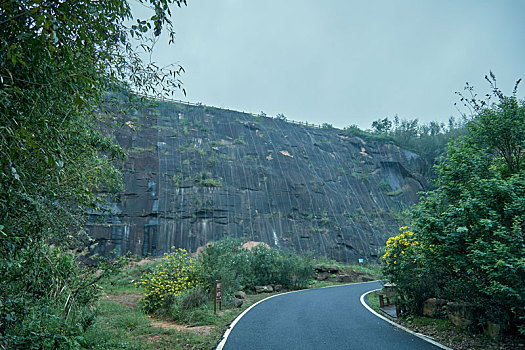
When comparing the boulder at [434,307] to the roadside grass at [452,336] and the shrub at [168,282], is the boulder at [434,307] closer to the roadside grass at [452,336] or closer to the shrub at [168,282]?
the roadside grass at [452,336]

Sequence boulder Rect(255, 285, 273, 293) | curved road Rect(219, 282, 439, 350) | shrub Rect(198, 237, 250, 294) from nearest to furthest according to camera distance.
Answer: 1. curved road Rect(219, 282, 439, 350)
2. shrub Rect(198, 237, 250, 294)
3. boulder Rect(255, 285, 273, 293)

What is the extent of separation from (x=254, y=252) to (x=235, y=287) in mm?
6163

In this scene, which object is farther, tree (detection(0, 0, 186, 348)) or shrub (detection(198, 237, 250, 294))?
shrub (detection(198, 237, 250, 294))

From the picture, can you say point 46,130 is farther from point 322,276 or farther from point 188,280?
point 322,276

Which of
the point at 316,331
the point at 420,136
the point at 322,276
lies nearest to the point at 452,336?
the point at 316,331

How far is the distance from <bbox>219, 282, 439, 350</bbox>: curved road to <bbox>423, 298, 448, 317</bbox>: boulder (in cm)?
110

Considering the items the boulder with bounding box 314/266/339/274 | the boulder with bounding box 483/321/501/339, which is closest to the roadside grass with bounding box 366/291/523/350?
the boulder with bounding box 483/321/501/339

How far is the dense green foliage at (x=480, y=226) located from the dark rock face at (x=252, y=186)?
66.2ft

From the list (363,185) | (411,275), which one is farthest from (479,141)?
(363,185)

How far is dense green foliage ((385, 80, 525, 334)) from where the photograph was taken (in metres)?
5.47

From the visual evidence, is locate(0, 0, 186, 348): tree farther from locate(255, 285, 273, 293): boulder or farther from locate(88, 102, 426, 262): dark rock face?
locate(88, 102, 426, 262): dark rock face

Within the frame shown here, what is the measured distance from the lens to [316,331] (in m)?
7.52

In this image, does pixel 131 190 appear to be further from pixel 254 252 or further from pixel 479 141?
pixel 479 141

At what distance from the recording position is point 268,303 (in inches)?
495
